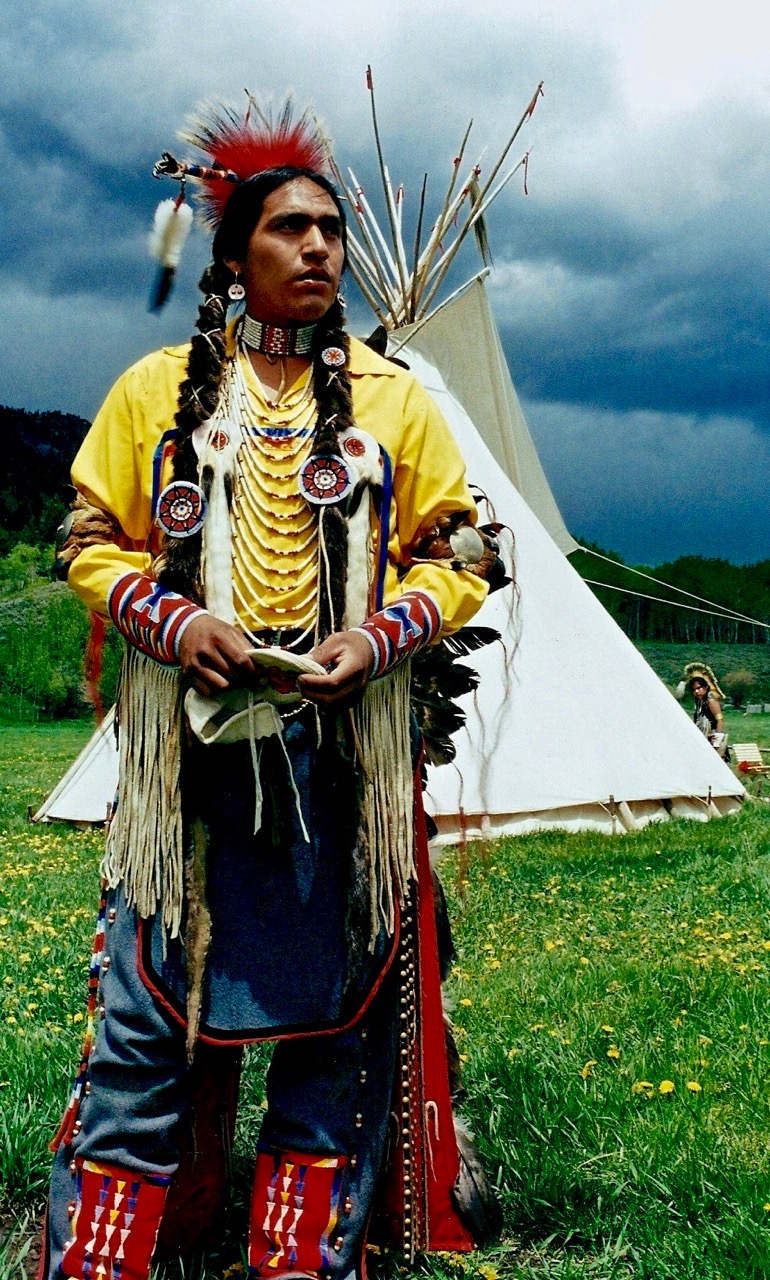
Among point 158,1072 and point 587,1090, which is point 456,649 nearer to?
point 158,1072

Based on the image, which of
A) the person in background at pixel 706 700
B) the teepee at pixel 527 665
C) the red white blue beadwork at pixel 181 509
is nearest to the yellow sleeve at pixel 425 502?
the red white blue beadwork at pixel 181 509

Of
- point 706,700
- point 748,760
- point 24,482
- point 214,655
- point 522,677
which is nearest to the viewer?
point 214,655

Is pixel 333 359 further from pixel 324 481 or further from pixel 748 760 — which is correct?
pixel 748 760

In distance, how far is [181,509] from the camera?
204 centimetres

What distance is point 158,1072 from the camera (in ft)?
6.52

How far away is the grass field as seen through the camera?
7.87 ft

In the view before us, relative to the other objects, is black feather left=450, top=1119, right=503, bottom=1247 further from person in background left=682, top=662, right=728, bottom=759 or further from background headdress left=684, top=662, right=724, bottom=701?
background headdress left=684, top=662, right=724, bottom=701

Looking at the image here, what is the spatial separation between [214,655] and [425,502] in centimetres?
52

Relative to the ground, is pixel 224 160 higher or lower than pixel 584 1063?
higher

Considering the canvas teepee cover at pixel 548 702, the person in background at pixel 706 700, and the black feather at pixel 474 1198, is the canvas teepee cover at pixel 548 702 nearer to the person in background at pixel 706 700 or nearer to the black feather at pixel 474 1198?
the person in background at pixel 706 700

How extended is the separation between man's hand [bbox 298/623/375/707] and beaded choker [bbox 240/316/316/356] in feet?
1.88

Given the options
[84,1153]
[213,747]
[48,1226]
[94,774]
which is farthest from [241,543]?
[94,774]

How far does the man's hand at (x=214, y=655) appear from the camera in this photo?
1912mm

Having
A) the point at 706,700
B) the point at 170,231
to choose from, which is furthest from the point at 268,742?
the point at 706,700
